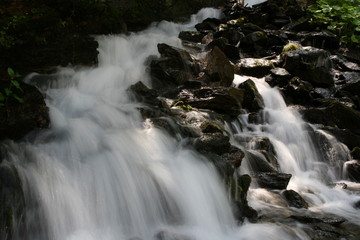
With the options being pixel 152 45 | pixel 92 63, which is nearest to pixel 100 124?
pixel 92 63

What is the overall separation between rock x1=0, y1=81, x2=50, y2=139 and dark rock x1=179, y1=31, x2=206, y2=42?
821 cm

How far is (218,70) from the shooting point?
923 cm

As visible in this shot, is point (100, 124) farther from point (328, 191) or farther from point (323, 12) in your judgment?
point (323, 12)

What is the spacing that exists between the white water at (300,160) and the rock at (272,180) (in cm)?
20

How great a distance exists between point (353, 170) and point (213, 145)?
3458 millimetres

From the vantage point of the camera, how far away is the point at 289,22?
49.5ft

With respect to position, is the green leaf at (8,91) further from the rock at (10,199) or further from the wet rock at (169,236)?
the wet rock at (169,236)

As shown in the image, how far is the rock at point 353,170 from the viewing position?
7195mm

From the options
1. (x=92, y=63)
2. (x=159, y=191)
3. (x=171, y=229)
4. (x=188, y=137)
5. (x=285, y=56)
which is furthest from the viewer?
(x=285, y=56)

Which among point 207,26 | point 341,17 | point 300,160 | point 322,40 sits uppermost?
point 207,26

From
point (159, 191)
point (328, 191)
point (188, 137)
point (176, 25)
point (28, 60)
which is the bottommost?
point (328, 191)

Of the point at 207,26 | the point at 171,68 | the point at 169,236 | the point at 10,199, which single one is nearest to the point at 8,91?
the point at 10,199

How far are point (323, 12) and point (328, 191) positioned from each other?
10.1 metres

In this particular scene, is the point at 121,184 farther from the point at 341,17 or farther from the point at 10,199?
the point at 341,17
